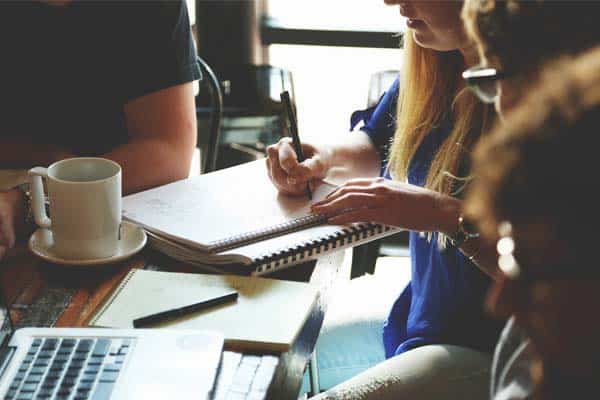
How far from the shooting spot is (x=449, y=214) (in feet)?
3.95

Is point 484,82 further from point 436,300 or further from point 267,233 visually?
point 436,300

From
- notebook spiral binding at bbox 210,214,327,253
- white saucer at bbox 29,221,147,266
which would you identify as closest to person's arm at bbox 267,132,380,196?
notebook spiral binding at bbox 210,214,327,253

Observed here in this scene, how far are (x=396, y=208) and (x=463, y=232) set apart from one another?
108 mm

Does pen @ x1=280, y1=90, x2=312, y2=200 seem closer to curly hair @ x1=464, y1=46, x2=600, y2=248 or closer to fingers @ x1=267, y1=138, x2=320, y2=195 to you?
fingers @ x1=267, y1=138, x2=320, y2=195

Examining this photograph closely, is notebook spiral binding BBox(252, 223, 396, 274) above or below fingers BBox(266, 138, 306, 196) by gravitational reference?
below

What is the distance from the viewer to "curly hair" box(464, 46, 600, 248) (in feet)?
1.55

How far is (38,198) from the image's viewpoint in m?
1.13

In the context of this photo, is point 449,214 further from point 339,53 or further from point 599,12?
point 339,53

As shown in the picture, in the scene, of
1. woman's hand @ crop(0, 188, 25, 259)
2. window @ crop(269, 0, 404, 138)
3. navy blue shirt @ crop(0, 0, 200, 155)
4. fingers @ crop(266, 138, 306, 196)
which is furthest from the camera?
window @ crop(269, 0, 404, 138)

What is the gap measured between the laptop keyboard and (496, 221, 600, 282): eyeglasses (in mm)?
445

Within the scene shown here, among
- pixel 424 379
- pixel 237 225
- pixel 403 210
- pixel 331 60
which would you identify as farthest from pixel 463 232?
pixel 331 60

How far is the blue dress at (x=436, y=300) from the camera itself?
4.12 ft

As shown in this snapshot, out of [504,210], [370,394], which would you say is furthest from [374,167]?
[504,210]

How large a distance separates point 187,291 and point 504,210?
61 cm
